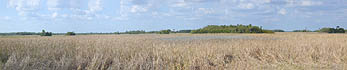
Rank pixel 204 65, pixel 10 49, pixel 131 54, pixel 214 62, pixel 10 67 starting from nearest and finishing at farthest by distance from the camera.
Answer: pixel 10 67
pixel 204 65
pixel 214 62
pixel 131 54
pixel 10 49

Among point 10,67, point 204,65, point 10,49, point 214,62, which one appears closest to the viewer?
point 10,67

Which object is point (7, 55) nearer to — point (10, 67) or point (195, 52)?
point (10, 67)

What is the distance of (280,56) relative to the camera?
28.1ft

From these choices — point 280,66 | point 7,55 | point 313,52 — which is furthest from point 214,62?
point 7,55

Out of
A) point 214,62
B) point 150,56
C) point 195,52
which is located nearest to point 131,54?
point 150,56

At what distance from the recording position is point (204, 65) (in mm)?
6996

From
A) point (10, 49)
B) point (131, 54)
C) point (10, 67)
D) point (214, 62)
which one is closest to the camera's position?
point (10, 67)

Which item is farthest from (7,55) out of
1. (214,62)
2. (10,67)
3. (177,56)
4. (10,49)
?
(214,62)

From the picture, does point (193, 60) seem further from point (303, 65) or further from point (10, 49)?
point (10, 49)

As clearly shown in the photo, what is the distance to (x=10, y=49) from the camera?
9.12m

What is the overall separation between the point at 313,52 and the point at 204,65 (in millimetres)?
4723

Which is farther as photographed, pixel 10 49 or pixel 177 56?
pixel 10 49

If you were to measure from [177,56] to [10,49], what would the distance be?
598 cm

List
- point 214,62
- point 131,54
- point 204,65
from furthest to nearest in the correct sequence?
point 131,54
point 214,62
point 204,65
